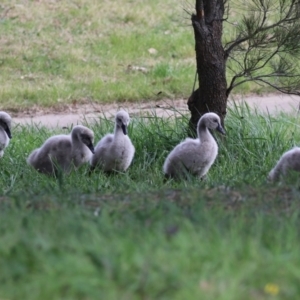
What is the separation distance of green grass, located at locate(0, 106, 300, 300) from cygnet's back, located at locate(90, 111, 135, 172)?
2288mm

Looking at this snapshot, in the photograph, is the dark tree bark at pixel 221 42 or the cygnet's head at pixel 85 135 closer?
the cygnet's head at pixel 85 135

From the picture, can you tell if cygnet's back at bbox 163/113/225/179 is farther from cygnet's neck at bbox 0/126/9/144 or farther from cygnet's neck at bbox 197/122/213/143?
cygnet's neck at bbox 0/126/9/144

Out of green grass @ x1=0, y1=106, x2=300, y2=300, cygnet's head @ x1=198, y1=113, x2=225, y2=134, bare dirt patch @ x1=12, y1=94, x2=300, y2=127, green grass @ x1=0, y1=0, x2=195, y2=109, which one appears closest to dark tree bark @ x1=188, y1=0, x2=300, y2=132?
cygnet's head @ x1=198, y1=113, x2=225, y2=134

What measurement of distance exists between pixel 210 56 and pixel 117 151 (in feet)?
5.29

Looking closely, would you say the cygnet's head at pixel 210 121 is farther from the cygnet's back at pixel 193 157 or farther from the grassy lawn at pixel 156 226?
the grassy lawn at pixel 156 226

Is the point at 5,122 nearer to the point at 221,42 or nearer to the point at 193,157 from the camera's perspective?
the point at 193,157

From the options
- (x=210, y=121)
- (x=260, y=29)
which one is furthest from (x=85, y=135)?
(x=260, y=29)

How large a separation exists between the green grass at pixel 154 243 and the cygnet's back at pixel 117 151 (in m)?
2.29

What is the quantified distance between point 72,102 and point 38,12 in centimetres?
429

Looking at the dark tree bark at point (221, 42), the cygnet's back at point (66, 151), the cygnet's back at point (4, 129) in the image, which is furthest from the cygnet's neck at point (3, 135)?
the dark tree bark at point (221, 42)

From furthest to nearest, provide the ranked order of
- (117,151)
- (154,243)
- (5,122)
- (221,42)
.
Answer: (221,42) → (5,122) → (117,151) → (154,243)

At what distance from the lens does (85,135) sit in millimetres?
7754

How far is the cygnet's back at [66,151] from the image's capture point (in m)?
7.78

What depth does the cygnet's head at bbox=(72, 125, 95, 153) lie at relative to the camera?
773 centimetres
